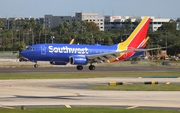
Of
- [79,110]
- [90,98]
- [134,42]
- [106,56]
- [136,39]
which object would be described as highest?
[136,39]

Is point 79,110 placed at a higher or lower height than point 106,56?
lower

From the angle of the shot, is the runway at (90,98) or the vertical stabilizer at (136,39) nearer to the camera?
the runway at (90,98)

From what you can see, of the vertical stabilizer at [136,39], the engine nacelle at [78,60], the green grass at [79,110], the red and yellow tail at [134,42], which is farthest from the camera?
the vertical stabilizer at [136,39]

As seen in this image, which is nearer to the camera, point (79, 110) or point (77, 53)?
point (79, 110)

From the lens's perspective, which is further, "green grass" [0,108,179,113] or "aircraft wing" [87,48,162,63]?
"aircraft wing" [87,48,162,63]

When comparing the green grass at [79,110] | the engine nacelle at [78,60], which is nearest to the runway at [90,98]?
the green grass at [79,110]

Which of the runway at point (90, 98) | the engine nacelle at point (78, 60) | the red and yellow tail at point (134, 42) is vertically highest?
the red and yellow tail at point (134, 42)

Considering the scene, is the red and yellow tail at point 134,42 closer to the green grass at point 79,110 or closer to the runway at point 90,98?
the runway at point 90,98

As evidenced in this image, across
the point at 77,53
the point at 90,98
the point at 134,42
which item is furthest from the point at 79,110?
the point at 134,42

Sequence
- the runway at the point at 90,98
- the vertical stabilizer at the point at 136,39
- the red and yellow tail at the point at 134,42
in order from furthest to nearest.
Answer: the vertical stabilizer at the point at 136,39
the red and yellow tail at the point at 134,42
the runway at the point at 90,98

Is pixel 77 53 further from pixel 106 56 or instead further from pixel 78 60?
pixel 106 56

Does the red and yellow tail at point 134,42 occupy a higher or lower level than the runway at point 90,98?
higher

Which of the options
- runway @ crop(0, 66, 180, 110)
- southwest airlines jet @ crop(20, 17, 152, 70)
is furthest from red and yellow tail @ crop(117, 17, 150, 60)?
runway @ crop(0, 66, 180, 110)

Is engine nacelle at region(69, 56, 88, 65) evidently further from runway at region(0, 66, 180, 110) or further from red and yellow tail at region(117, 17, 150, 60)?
runway at region(0, 66, 180, 110)
